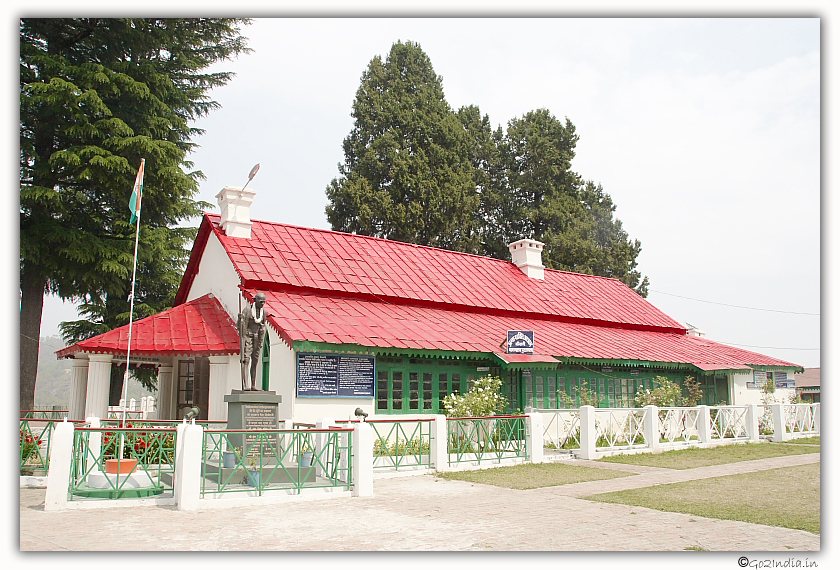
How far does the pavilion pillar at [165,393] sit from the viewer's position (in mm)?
16547

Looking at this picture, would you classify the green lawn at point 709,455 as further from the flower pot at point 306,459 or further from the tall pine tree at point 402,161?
the tall pine tree at point 402,161

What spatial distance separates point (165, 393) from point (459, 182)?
781 inches

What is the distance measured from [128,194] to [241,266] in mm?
4911

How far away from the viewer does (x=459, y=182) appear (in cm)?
3294

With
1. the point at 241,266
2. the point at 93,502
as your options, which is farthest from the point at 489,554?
the point at 241,266

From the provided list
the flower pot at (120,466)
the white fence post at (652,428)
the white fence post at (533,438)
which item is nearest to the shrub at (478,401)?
the white fence post at (533,438)

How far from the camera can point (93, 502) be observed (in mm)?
8641

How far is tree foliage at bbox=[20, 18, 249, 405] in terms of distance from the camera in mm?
15219

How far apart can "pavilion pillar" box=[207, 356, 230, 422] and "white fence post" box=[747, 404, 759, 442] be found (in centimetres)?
1381

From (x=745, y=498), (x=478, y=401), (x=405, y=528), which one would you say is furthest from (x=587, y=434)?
(x=405, y=528)

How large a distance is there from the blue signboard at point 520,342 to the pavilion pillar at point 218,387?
6.42m

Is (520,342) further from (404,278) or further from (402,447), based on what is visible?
(402,447)

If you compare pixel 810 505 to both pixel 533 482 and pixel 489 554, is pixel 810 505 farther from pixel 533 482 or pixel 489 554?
pixel 489 554

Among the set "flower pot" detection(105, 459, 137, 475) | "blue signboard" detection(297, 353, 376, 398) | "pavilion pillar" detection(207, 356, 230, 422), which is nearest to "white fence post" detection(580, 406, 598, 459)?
"blue signboard" detection(297, 353, 376, 398)
